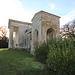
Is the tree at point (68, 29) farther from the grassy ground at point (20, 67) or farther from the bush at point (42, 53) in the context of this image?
the grassy ground at point (20, 67)

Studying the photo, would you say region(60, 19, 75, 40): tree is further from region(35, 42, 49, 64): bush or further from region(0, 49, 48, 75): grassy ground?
region(0, 49, 48, 75): grassy ground

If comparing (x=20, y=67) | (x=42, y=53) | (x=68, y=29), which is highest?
(x=68, y=29)

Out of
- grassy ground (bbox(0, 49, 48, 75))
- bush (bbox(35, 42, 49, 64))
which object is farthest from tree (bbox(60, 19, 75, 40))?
grassy ground (bbox(0, 49, 48, 75))

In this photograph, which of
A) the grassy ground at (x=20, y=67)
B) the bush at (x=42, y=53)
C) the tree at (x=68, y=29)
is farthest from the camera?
the tree at (x=68, y=29)

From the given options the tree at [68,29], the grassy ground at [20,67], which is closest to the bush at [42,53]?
the grassy ground at [20,67]

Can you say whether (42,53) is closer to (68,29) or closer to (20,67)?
(20,67)

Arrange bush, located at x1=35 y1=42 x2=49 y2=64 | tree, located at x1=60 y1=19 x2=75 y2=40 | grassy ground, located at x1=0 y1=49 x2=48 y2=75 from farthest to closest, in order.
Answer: tree, located at x1=60 y1=19 x2=75 y2=40 → bush, located at x1=35 y1=42 x2=49 y2=64 → grassy ground, located at x1=0 y1=49 x2=48 y2=75

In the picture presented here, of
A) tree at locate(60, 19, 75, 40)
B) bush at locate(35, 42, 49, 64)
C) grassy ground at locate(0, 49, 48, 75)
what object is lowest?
grassy ground at locate(0, 49, 48, 75)

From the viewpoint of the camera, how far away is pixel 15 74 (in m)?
2.66

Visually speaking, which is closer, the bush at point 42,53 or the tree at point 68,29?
the bush at point 42,53

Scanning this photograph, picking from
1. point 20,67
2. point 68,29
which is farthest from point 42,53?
point 68,29

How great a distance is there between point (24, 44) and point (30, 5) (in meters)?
10.2

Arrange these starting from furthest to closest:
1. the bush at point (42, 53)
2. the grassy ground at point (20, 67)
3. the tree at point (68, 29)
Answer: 1. the tree at point (68, 29)
2. the bush at point (42, 53)
3. the grassy ground at point (20, 67)

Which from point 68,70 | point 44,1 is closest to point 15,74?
point 68,70
